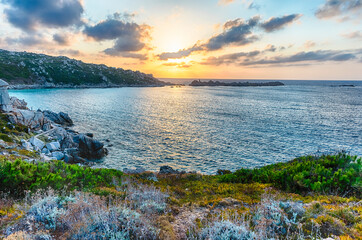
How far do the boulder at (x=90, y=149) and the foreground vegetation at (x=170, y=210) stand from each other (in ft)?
42.2

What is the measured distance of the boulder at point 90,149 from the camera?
77.2 ft

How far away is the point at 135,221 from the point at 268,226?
14.1ft

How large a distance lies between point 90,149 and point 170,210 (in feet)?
66.9

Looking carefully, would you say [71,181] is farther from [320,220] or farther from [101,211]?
[320,220]

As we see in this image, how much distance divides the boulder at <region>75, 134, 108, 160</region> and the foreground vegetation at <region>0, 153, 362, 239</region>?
12.9m

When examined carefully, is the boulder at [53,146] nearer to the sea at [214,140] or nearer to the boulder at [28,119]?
the sea at [214,140]

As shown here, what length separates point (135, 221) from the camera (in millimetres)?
5559

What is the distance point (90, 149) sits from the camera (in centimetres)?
2403

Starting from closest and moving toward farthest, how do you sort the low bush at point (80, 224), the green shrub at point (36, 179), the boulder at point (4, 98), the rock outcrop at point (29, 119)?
the low bush at point (80, 224)
the green shrub at point (36, 179)
the boulder at point (4, 98)
the rock outcrop at point (29, 119)

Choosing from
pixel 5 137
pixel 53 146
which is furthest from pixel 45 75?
pixel 5 137

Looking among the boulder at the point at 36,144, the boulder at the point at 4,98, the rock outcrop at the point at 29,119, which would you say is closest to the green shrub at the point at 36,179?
the boulder at the point at 36,144

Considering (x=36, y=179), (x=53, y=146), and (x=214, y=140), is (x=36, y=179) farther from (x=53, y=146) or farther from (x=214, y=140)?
(x=214, y=140)

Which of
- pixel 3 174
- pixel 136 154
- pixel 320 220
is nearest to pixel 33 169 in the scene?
pixel 3 174

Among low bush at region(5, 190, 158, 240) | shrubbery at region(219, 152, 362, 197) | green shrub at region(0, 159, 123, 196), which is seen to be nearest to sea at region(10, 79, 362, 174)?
shrubbery at region(219, 152, 362, 197)
